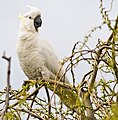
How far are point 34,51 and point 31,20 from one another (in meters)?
0.23

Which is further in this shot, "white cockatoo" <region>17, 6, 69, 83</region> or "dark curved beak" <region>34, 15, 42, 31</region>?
"dark curved beak" <region>34, 15, 42, 31</region>

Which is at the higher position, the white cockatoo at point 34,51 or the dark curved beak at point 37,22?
the dark curved beak at point 37,22

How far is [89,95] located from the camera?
887mm

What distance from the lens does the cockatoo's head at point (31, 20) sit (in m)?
2.12

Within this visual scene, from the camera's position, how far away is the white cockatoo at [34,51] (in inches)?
78.9

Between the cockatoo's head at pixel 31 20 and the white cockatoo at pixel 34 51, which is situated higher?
the cockatoo's head at pixel 31 20

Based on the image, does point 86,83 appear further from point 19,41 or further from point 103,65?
point 19,41

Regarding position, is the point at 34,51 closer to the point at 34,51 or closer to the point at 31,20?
the point at 34,51

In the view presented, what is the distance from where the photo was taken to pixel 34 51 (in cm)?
202

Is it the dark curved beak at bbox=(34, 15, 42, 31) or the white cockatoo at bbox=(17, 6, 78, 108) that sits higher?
the dark curved beak at bbox=(34, 15, 42, 31)

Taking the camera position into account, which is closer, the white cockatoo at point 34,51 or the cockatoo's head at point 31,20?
the white cockatoo at point 34,51

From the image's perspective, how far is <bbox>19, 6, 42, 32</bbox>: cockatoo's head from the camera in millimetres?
2125

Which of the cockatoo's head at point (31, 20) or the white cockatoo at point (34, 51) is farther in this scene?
the cockatoo's head at point (31, 20)

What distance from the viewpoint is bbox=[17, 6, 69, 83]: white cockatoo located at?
200 centimetres
